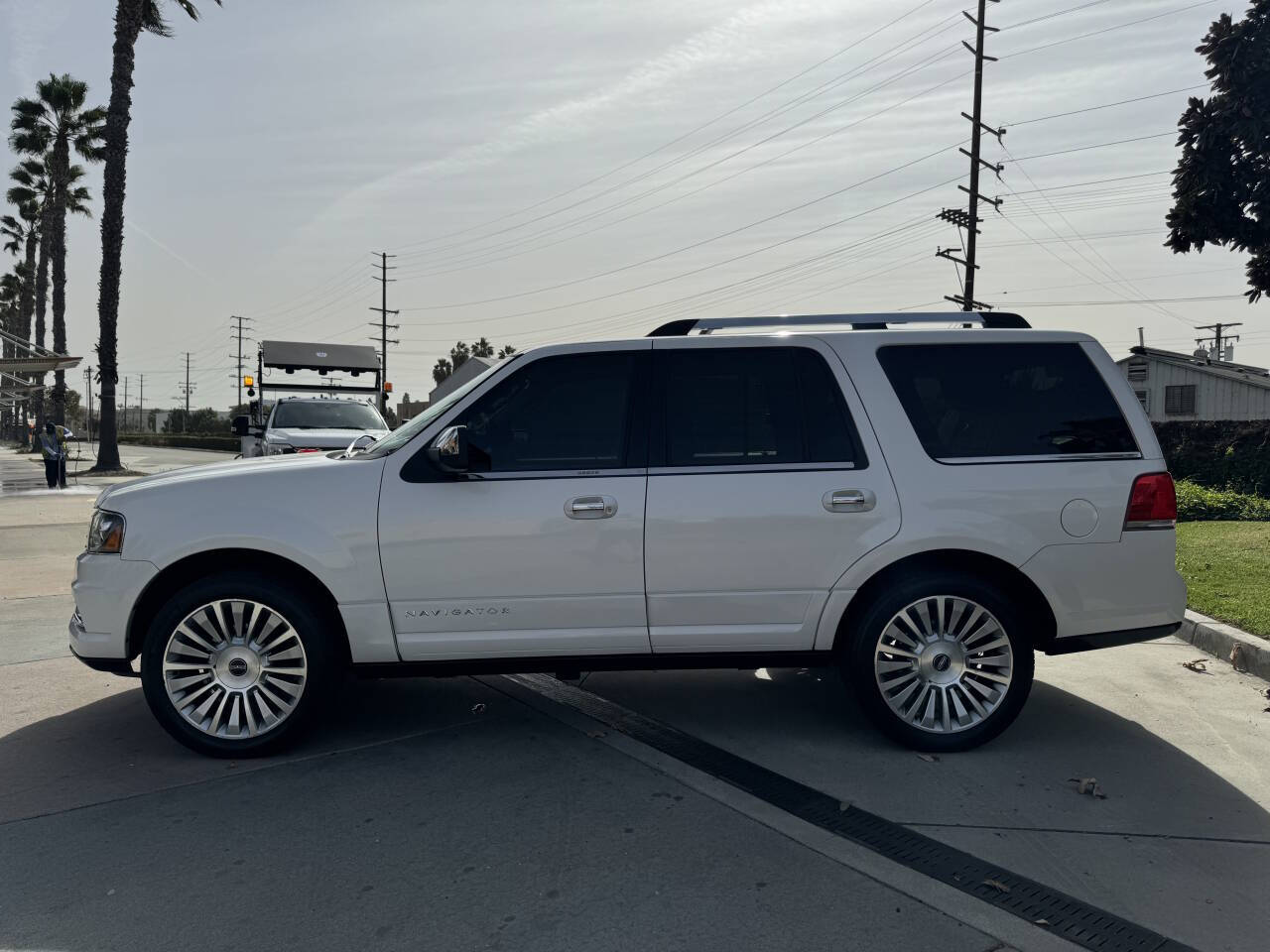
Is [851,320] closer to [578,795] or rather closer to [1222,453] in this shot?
[578,795]

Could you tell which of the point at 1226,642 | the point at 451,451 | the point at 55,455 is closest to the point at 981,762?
the point at 451,451

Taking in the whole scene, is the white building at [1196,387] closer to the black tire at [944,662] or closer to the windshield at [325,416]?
the windshield at [325,416]

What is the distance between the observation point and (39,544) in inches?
482

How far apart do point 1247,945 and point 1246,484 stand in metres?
16.1

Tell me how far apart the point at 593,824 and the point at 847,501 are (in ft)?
6.06

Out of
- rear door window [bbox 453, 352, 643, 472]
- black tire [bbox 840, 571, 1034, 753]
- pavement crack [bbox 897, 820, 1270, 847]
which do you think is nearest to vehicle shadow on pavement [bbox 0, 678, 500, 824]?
rear door window [bbox 453, 352, 643, 472]

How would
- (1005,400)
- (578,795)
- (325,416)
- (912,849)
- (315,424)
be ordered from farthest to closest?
(325,416)
(315,424)
(1005,400)
(578,795)
(912,849)

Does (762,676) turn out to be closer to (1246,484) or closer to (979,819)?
(979,819)

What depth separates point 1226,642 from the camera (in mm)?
6574

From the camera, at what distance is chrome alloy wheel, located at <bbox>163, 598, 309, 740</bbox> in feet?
15.0

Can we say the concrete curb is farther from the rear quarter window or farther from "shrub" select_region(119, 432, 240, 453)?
"shrub" select_region(119, 432, 240, 453)

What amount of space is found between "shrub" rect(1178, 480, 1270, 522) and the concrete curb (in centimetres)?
819

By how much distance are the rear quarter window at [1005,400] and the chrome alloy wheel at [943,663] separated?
76cm

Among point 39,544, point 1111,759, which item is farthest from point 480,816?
point 39,544
